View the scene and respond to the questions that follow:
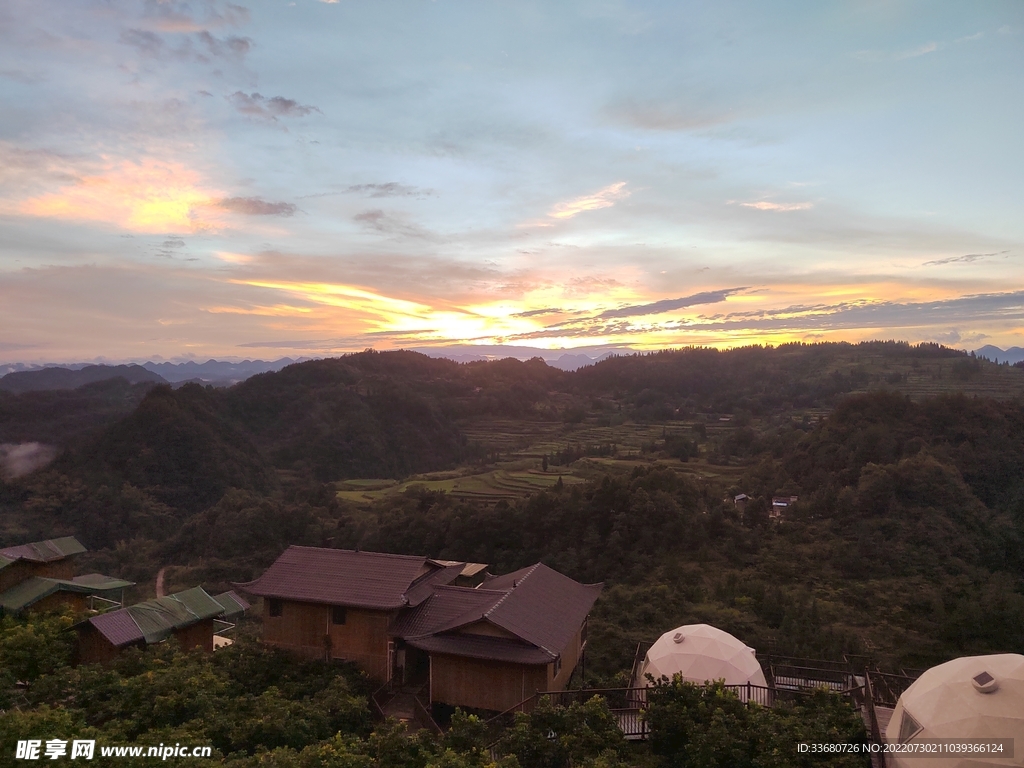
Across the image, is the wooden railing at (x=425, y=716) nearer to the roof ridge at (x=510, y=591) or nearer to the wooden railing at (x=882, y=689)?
the roof ridge at (x=510, y=591)

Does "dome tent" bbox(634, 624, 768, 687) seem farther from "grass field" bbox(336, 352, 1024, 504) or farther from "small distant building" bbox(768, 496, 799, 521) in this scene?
"grass field" bbox(336, 352, 1024, 504)

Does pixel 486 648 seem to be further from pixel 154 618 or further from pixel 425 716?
pixel 154 618

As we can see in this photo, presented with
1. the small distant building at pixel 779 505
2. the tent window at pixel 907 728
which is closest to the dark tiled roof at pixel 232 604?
the tent window at pixel 907 728

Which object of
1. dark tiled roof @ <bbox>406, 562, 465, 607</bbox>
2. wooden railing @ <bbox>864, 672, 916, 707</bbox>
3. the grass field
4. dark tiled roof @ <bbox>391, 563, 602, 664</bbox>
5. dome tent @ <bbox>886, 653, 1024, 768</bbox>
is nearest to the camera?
dome tent @ <bbox>886, 653, 1024, 768</bbox>

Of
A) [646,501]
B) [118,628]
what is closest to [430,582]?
[118,628]

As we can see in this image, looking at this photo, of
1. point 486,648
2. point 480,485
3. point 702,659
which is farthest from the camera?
point 480,485

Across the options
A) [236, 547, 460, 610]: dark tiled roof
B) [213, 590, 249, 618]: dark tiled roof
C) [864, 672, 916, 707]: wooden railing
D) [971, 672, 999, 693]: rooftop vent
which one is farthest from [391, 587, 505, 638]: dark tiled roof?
[213, 590, 249, 618]: dark tiled roof
